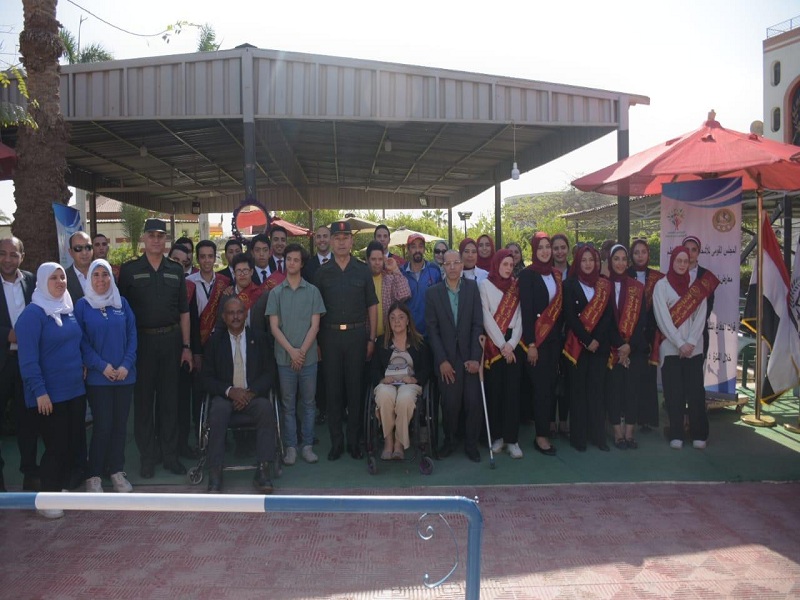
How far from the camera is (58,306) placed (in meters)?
4.46

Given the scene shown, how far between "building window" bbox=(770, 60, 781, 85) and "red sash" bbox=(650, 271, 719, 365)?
30.0m

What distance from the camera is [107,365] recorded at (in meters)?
4.67

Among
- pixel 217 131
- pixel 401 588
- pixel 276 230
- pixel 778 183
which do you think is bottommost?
pixel 401 588

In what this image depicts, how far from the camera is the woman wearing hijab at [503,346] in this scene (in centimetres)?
568

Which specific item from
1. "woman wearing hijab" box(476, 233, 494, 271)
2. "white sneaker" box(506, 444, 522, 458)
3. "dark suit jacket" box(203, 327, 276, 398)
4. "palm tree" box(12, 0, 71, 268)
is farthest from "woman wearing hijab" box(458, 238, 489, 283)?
"palm tree" box(12, 0, 71, 268)

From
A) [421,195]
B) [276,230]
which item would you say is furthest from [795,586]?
[421,195]

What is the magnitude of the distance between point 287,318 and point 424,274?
1674 mm

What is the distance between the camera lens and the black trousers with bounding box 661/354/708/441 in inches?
231

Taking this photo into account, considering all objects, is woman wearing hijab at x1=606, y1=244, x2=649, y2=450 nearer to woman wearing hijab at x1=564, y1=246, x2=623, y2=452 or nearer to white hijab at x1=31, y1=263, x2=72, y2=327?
woman wearing hijab at x1=564, y1=246, x2=623, y2=452

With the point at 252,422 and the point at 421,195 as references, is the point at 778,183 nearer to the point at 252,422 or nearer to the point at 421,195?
the point at 252,422

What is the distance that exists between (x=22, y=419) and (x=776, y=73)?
34643mm

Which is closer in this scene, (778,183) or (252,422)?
(252,422)

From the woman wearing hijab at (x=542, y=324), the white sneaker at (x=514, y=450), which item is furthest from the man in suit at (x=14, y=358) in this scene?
the woman wearing hijab at (x=542, y=324)

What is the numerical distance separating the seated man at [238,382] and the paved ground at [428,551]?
0.63 meters
